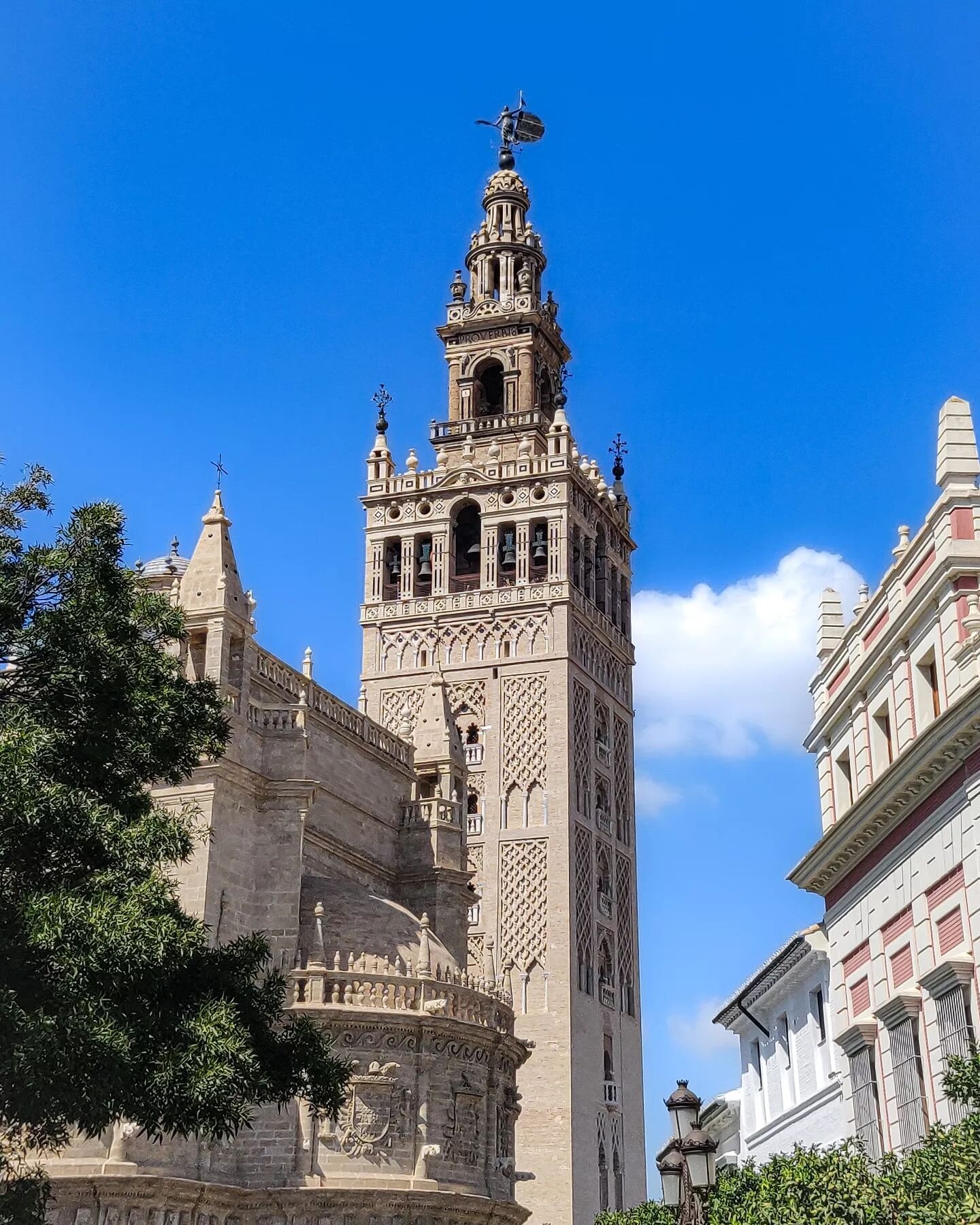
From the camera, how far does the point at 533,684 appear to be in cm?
5238

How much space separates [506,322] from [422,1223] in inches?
1461

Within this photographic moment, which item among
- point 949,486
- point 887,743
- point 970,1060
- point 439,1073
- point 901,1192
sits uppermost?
point 949,486

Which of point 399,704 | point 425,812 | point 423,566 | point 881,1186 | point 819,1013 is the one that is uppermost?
point 423,566

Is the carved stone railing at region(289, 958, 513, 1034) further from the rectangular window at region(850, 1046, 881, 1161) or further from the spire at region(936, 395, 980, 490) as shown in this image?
the spire at region(936, 395, 980, 490)

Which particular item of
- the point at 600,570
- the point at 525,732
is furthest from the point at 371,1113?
the point at 600,570

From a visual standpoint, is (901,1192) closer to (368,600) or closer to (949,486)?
(949,486)

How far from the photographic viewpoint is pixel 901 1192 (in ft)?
56.9

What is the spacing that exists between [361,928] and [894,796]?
1317 cm

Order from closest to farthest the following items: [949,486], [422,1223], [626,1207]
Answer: [949,486] < [422,1223] < [626,1207]

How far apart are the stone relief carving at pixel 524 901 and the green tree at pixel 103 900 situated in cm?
2948

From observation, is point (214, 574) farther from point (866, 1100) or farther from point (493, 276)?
point (493, 276)

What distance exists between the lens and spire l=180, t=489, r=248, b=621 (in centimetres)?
3209

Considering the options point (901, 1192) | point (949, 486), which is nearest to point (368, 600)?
point (949, 486)

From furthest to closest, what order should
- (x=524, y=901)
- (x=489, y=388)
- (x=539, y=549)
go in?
(x=489, y=388), (x=539, y=549), (x=524, y=901)
